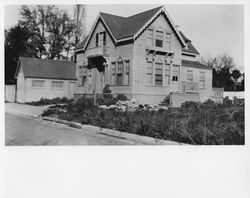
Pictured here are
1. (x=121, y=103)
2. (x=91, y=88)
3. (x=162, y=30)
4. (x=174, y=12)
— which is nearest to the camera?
(x=174, y=12)

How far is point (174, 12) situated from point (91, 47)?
10.1 meters

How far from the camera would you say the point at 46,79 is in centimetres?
1866

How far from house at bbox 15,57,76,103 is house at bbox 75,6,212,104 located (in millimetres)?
1007

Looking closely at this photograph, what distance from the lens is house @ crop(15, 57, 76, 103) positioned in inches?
679

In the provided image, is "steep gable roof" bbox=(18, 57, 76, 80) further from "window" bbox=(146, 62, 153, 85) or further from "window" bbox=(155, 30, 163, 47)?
"window" bbox=(155, 30, 163, 47)

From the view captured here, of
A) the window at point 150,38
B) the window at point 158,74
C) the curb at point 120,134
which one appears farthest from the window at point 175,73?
the curb at point 120,134

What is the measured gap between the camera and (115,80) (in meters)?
16.4

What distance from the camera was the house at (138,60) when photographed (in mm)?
15078

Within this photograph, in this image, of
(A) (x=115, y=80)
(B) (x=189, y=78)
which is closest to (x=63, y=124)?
(A) (x=115, y=80)

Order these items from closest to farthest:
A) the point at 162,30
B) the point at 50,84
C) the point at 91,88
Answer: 1. the point at 162,30
2. the point at 91,88
3. the point at 50,84

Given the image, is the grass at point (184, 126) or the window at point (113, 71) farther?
the window at point (113, 71)

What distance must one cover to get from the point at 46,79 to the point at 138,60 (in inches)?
253

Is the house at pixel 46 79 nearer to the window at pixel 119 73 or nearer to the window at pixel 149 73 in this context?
the window at pixel 119 73
